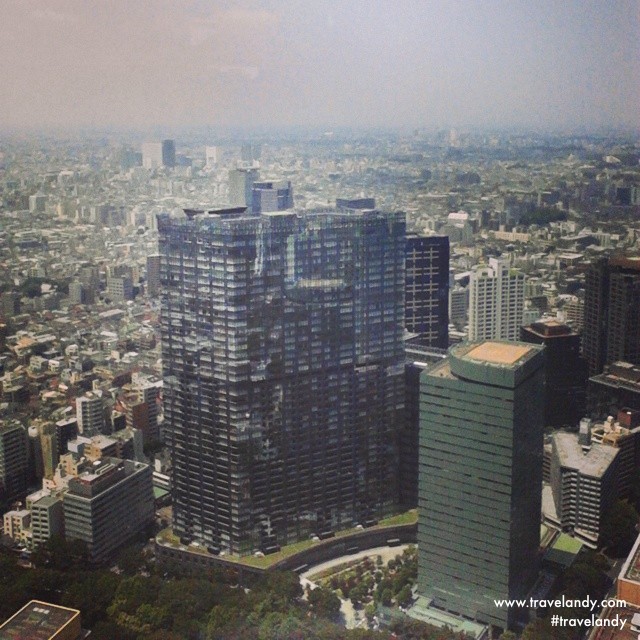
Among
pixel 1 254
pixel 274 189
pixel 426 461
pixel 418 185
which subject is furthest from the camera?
pixel 1 254

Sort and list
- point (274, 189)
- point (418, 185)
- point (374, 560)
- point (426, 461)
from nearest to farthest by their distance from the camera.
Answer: point (426, 461), point (374, 560), point (274, 189), point (418, 185)

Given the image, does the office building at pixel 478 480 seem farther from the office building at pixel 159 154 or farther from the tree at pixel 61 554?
the office building at pixel 159 154

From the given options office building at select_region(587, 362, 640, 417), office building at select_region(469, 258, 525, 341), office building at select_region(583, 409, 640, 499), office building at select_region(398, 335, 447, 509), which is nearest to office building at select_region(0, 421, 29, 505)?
office building at select_region(398, 335, 447, 509)

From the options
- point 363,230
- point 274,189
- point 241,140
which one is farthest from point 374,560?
point 241,140

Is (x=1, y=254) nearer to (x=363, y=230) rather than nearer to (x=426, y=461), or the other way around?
(x=363, y=230)

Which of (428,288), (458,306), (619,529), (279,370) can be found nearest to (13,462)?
(279,370)

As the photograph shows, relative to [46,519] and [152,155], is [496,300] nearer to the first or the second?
[152,155]

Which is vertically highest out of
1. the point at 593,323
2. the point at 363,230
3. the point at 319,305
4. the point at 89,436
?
the point at 363,230
